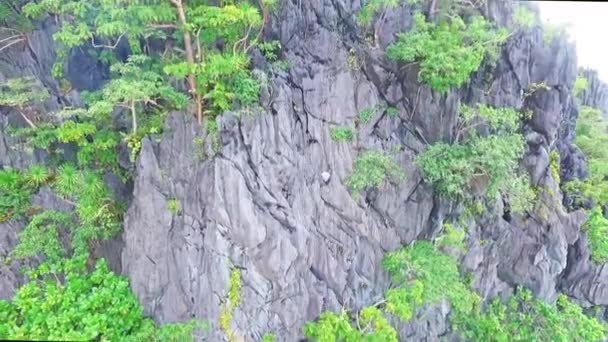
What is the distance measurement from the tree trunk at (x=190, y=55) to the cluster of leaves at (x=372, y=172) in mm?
3880

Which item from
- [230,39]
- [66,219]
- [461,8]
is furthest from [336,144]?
[66,219]

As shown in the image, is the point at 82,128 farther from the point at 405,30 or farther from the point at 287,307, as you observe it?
the point at 405,30

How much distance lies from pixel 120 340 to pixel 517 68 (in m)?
12.2

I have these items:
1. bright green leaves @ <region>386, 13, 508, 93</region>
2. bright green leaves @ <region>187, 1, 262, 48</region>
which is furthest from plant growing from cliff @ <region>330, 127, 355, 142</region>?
bright green leaves @ <region>187, 1, 262, 48</region>

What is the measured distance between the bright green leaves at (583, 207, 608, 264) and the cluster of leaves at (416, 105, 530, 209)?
376cm

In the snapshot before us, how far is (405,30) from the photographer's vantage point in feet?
32.4

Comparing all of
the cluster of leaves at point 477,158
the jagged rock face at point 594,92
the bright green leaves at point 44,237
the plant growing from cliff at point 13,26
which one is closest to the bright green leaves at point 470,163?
the cluster of leaves at point 477,158

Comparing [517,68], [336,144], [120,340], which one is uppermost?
[517,68]

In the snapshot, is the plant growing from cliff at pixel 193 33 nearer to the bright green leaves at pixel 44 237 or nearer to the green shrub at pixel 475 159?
→ the bright green leaves at pixel 44 237

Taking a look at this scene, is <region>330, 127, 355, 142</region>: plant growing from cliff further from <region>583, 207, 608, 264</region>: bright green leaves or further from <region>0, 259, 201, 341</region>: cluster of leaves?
<region>583, 207, 608, 264</region>: bright green leaves

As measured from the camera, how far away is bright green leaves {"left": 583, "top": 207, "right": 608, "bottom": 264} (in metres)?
11.8

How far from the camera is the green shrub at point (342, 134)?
926 cm

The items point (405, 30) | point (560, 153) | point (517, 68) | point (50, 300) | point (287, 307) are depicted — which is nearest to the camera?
point (50, 300)

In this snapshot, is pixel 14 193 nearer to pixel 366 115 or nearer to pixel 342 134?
pixel 342 134
